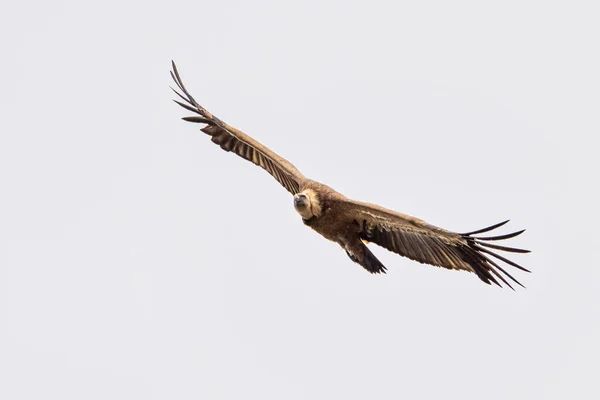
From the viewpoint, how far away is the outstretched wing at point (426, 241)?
12.4m

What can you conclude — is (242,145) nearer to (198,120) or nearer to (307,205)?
(198,120)

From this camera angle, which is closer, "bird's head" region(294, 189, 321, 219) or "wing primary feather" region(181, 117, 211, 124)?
"bird's head" region(294, 189, 321, 219)

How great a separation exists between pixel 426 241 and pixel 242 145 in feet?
13.0

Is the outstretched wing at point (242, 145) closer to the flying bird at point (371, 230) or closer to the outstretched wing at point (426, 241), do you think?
the flying bird at point (371, 230)

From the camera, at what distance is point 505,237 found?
11844mm

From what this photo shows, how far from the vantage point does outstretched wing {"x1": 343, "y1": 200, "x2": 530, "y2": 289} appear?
1245 cm

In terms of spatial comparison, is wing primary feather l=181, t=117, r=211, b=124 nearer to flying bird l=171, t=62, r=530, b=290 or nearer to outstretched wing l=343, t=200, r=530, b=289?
flying bird l=171, t=62, r=530, b=290

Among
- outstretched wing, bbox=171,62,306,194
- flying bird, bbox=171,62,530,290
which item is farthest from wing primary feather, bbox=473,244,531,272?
outstretched wing, bbox=171,62,306,194

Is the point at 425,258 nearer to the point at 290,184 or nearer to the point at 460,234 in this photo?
the point at 460,234

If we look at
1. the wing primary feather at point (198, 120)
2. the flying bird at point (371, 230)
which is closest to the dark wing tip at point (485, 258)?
the flying bird at point (371, 230)

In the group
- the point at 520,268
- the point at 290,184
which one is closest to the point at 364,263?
the point at 290,184

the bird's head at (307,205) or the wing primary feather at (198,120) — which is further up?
the wing primary feather at (198,120)

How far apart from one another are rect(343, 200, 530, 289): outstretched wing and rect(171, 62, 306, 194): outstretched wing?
174cm

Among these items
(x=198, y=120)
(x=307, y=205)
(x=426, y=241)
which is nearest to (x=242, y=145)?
(x=198, y=120)
